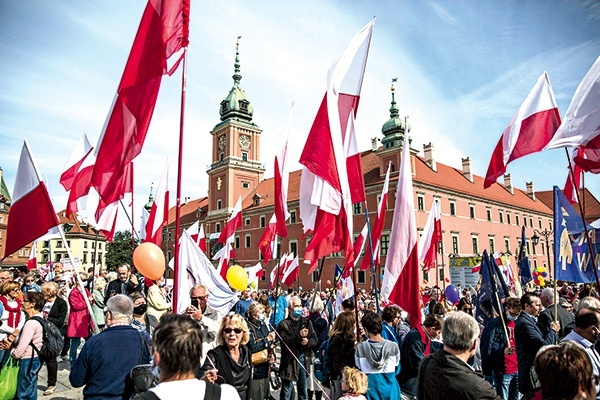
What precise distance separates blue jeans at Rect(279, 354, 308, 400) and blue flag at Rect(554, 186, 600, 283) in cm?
403

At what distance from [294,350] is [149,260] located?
262 centimetres

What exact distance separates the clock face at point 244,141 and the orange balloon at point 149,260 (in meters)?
58.1

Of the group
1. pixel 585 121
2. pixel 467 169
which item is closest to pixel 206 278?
pixel 585 121

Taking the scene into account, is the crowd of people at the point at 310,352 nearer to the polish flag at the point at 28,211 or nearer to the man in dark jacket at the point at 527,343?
the man in dark jacket at the point at 527,343

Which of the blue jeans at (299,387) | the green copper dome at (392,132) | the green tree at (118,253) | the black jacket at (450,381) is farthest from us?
the green tree at (118,253)

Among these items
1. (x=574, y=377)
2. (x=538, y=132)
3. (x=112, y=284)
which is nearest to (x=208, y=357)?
(x=574, y=377)

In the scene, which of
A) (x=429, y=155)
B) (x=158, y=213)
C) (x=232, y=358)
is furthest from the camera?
(x=429, y=155)

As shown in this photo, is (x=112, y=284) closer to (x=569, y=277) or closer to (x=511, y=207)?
(x=569, y=277)

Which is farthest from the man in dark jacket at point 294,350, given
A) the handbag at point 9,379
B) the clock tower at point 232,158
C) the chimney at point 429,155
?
the clock tower at point 232,158

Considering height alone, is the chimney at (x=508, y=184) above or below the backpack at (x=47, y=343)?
above

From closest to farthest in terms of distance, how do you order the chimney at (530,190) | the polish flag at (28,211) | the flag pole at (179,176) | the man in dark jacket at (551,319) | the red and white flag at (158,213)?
the flag pole at (179,176) < the polish flag at (28,211) < the man in dark jacket at (551,319) < the red and white flag at (158,213) < the chimney at (530,190)

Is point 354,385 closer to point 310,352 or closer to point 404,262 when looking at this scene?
point 404,262

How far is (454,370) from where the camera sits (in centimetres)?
273

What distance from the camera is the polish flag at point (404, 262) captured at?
4961 millimetres
